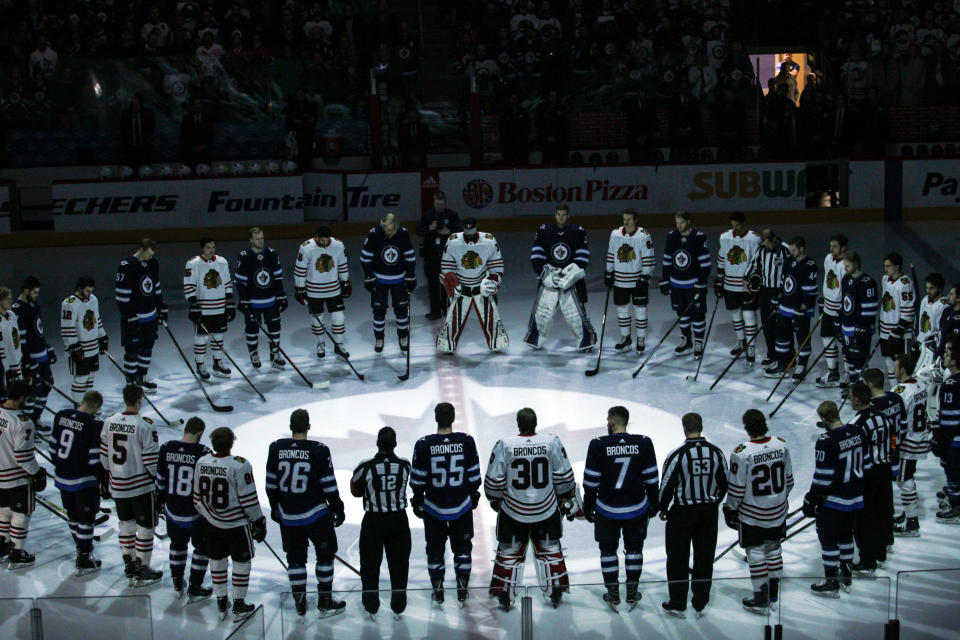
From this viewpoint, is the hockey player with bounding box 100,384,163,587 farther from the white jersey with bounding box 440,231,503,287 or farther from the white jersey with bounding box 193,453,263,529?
the white jersey with bounding box 440,231,503,287

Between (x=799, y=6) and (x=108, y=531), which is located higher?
(x=799, y=6)

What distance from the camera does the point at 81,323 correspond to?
1040cm

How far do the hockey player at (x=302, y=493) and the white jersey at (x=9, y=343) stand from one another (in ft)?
12.3

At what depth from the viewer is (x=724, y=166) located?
20.0 metres

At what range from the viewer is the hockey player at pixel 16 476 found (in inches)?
299

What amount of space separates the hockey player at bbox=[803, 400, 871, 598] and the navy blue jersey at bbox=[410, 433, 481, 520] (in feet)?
6.57

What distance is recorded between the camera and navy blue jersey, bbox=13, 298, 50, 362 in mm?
9953

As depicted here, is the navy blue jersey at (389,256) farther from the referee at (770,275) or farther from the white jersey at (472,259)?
the referee at (770,275)

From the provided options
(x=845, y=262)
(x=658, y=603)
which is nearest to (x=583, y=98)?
(x=845, y=262)

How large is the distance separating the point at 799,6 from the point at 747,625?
2062 cm

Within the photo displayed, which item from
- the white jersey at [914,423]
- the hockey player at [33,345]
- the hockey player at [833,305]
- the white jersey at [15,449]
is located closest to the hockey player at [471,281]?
the hockey player at [833,305]

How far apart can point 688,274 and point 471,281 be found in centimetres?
234

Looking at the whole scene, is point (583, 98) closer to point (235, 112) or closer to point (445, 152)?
point (445, 152)

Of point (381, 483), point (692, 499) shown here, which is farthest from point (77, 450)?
point (692, 499)
